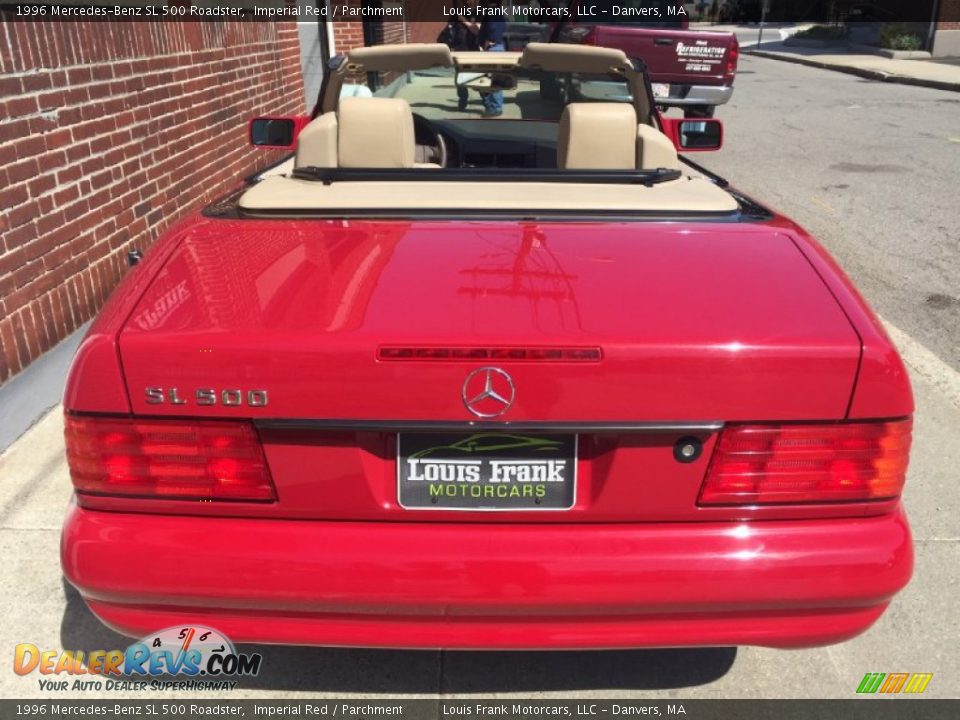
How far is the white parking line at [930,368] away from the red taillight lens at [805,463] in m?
2.62

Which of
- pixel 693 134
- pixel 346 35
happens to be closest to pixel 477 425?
pixel 693 134

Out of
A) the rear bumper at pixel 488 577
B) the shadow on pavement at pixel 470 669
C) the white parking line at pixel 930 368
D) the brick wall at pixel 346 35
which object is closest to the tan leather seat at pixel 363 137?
the rear bumper at pixel 488 577

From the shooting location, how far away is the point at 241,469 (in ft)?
5.98

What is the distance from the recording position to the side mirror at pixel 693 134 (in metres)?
3.94

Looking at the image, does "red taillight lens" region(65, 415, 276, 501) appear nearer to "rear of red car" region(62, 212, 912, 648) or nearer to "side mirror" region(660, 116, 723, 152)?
"rear of red car" region(62, 212, 912, 648)

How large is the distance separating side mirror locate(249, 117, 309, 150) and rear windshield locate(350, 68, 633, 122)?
0.36 m

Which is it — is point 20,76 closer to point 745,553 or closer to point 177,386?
point 177,386

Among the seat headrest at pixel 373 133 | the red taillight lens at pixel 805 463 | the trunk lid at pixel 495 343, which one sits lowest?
the red taillight lens at pixel 805 463

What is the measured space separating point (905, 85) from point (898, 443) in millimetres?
20675

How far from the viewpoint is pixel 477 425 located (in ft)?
5.70

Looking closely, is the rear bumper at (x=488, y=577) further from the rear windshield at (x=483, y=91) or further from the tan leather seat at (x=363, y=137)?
the rear windshield at (x=483, y=91)

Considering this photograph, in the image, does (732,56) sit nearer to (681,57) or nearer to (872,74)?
(681,57)

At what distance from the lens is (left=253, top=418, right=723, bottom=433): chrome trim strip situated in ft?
5.71

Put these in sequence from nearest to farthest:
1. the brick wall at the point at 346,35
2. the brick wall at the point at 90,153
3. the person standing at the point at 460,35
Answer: the brick wall at the point at 90,153 → the brick wall at the point at 346,35 → the person standing at the point at 460,35
